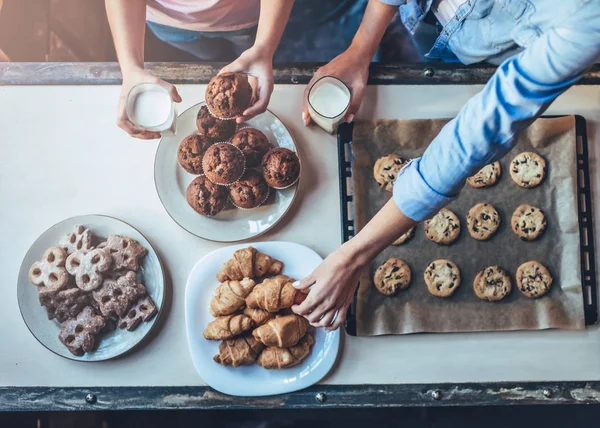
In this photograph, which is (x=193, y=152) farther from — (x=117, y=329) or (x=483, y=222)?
(x=483, y=222)

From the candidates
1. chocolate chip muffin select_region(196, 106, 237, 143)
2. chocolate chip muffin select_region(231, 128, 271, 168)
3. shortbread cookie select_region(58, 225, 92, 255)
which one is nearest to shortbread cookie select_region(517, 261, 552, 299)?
chocolate chip muffin select_region(231, 128, 271, 168)

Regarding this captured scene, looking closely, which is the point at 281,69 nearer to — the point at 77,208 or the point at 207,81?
the point at 207,81

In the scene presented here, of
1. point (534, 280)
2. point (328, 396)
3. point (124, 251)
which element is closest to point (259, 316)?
point (328, 396)

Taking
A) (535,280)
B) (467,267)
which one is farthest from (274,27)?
(535,280)

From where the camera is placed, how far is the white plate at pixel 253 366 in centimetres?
126

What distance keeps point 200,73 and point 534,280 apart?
999mm

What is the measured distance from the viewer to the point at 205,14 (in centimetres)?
139

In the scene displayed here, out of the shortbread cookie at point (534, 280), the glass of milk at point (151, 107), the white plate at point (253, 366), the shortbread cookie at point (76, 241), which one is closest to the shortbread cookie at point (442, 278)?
the shortbread cookie at point (534, 280)

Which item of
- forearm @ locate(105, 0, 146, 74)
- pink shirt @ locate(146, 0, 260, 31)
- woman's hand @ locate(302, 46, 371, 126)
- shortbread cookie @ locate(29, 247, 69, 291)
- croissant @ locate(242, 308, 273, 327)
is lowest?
croissant @ locate(242, 308, 273, 327)

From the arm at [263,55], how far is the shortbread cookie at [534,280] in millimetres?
771

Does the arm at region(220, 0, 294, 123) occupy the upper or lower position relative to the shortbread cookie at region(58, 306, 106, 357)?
upper

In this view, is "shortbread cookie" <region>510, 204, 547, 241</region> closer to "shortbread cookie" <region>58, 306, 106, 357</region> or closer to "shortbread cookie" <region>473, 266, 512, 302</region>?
"shortbread cookie" <region>473, 266, 512, 302</region>

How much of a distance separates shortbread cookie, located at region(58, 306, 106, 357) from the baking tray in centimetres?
64

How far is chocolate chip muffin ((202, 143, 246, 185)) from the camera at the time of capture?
121 cm
